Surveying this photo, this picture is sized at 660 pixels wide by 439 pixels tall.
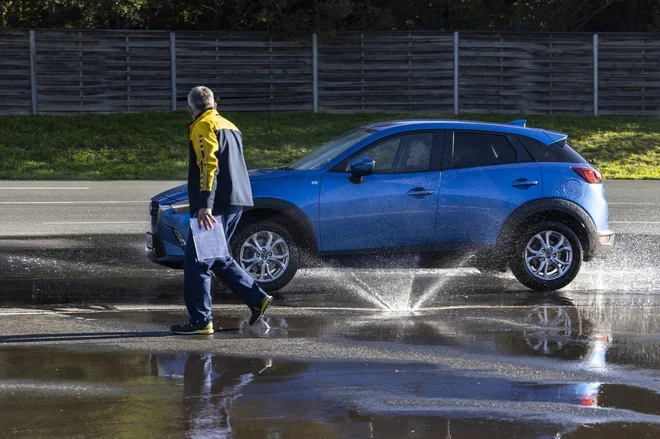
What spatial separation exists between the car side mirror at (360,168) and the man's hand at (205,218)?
87.7 inches

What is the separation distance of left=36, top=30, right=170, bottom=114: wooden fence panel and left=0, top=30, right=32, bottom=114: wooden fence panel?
293 millimetres

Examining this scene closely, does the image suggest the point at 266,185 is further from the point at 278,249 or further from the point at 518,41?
the point at 518,41

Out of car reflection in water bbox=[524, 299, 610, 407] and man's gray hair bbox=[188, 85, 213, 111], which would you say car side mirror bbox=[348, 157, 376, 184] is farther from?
man's gray hair bbox=[188, 85, 213, 111]

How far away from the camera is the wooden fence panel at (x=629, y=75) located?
2866cm

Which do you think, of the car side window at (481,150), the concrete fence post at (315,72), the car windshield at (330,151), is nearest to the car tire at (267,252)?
the car windshield at (330,151)

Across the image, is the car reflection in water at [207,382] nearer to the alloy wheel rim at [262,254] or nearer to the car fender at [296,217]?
the alloy wheel rim at [262,254]

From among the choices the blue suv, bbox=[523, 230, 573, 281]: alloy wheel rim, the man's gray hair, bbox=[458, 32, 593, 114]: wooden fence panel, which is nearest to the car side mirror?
the blue suv

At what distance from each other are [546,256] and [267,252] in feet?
8.33

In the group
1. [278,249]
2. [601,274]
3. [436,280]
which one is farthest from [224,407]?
[601,274]

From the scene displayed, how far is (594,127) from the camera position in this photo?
26969 mm

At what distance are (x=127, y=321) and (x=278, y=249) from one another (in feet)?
6.04

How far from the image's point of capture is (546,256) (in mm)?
10406

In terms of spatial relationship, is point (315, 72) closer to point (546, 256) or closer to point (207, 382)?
point (546, 256)

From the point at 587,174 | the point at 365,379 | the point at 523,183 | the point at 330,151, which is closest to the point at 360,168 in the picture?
→ the point at 330,151
